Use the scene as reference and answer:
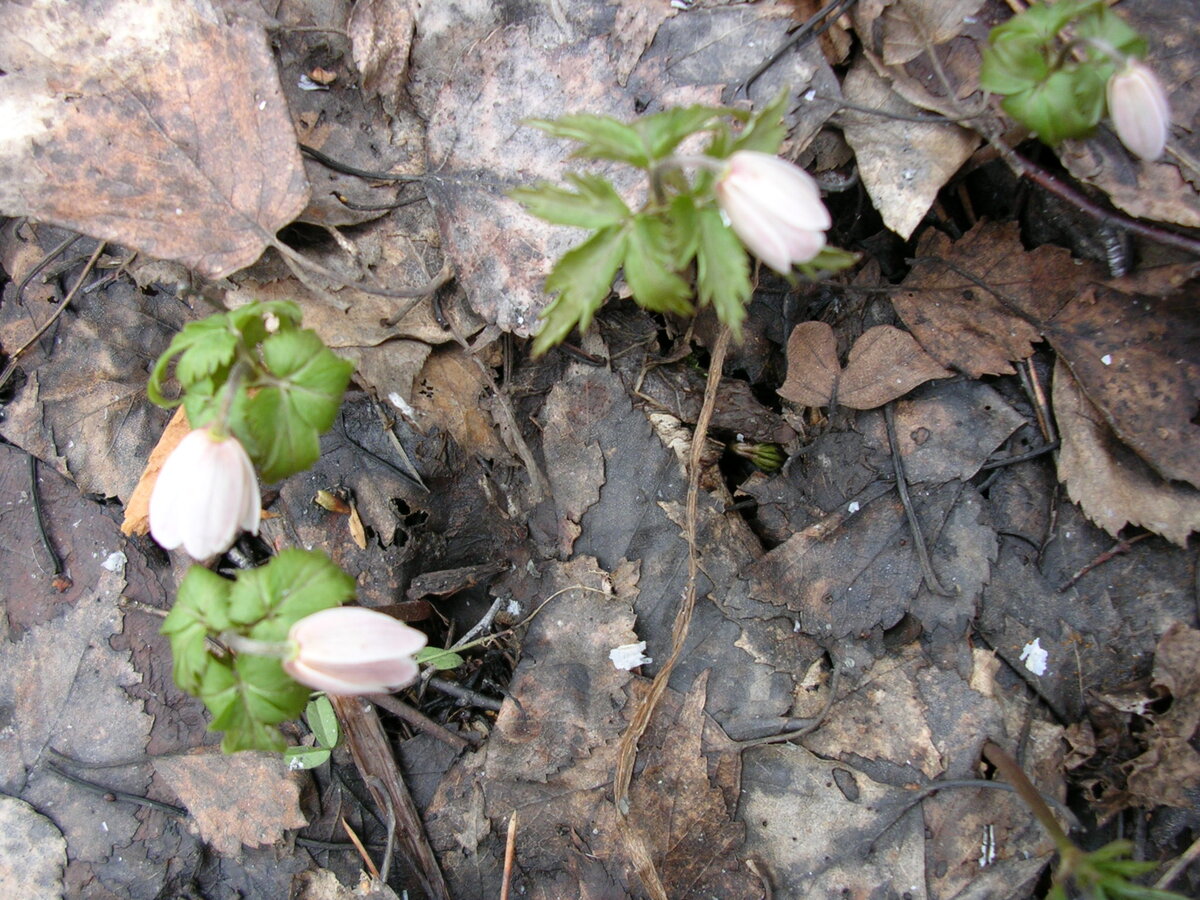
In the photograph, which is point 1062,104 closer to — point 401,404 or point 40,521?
point 401,404

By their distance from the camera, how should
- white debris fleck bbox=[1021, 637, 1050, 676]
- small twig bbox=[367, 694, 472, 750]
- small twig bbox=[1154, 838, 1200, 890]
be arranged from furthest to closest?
small twig bbox=[367, 694, 472, 750] < white debris fleck bbox=[1021, 637, 1050, 676] < small twig bbox=[1154, 838, 1200, 890]

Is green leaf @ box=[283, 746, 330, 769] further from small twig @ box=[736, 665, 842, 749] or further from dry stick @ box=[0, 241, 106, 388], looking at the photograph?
dry stick @ box=[0, 241, 106, 388]

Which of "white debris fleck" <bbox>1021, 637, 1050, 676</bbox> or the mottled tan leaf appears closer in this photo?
"white debris fleck" <bbox>1021, 637, 1050, 676</bbox>

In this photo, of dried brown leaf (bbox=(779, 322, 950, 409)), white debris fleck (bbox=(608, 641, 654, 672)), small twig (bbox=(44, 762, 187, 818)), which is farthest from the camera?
small twig (bbox=(44, 762, 187, 818))

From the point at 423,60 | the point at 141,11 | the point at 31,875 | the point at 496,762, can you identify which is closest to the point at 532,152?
the point at 423,60

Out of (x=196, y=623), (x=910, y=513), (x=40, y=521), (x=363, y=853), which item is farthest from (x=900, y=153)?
(x=40, y=521)

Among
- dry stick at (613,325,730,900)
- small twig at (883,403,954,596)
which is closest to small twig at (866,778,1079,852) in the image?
small twig at (883,403,954,596)
